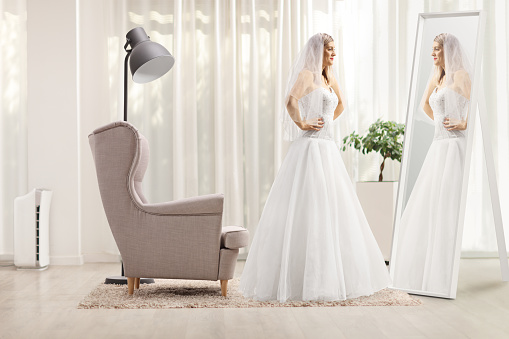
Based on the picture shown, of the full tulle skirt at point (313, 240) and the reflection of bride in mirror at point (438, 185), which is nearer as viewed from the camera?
the full tulle skirt at point (313, 240)

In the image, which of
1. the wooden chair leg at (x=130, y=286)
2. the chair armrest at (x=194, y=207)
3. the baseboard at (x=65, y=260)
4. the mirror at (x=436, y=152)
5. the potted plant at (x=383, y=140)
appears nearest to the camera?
the chair armrest at (x=194, y=207)

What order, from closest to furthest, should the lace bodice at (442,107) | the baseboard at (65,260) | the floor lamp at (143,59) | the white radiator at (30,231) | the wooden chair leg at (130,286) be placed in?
the wooden chair leg at (130,286) → the lace bodice at (442,107) → the floor lamp at (143,59) → the white radiator at (30,231) → the baseboard at (65,260)

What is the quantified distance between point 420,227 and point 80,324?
7.14ft

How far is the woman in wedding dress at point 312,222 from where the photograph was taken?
3496 millimetres

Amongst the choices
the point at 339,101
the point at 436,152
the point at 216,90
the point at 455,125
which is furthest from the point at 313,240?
the point at 216,90

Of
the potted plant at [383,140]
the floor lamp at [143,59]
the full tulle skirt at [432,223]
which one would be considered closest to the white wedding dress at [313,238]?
the full tulle skirt at [432,223]

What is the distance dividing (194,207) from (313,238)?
0.71m

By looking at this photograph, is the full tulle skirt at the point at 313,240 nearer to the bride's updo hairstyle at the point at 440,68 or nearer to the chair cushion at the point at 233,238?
the chair cushion at the point at 233,238

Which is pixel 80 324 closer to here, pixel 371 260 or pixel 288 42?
pixel 371 260

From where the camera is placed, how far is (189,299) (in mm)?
3623

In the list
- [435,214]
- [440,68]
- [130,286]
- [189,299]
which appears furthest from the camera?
[440,68]

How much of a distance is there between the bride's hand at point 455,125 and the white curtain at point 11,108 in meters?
3.74

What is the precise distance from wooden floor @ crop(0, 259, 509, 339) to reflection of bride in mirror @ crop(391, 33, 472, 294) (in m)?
0.28

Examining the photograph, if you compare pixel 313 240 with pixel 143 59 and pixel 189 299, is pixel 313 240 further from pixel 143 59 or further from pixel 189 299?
pixel 143 59
